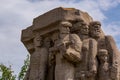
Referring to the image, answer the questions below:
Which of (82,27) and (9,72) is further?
(9,72)

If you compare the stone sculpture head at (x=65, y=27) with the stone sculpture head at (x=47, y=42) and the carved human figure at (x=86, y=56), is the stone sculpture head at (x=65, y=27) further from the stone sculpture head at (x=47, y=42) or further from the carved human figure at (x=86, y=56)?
the stone sculpture head at (x=47, y=42)

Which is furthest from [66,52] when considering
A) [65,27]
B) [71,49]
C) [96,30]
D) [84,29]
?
[96,30]

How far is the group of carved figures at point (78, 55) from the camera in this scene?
10.3m

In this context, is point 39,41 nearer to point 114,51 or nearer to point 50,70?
point 50,70

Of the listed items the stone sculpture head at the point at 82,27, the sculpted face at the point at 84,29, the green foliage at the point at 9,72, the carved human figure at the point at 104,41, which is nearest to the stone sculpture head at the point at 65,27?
the stone sculpture head at the point at 82,27

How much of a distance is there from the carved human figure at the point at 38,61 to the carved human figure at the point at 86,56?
4.15 ft

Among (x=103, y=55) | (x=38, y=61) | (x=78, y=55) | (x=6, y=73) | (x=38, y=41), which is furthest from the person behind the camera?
(x=6, y=73)

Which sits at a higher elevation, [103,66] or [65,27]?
[65,27]

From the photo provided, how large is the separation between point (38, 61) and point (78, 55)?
1696mm

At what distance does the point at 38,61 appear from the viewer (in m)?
11.4

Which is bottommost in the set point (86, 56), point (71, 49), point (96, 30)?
point (86, 56)

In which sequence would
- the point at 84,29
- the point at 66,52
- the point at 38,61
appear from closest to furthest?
the point at 66,52 < the point at 84,29 < the point at 38,61

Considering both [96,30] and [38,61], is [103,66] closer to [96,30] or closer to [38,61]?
[96,30]

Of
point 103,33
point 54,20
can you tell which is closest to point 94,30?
point 103,33
